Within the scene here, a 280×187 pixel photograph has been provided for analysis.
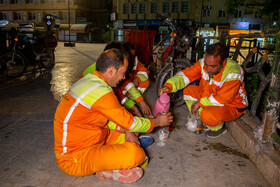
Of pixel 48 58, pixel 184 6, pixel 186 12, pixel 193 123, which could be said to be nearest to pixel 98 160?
pixel 193 123

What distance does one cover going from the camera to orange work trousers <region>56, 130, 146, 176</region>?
7.20 feet

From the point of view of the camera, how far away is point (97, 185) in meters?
2.25

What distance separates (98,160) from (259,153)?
6.17 feet

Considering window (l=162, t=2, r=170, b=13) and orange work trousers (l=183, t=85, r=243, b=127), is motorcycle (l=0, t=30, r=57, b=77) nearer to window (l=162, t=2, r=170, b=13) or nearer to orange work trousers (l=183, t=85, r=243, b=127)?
orange work trousers (l=183, t=85, r=243, b=127)

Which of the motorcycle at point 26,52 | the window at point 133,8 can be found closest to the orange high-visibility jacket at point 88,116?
the motorcycle at point 26,52

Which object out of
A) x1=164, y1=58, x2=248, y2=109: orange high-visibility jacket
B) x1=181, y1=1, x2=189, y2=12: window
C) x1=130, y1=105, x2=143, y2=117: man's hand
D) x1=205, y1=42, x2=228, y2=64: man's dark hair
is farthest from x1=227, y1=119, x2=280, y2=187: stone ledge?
x1=181, y1=1, x2=189, y2=12: window

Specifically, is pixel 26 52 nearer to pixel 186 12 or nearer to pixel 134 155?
pixel 134 155

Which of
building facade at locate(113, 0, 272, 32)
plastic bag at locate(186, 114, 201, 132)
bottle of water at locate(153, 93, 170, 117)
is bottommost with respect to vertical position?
plastic bag at locate(186, 114, 201, 132)

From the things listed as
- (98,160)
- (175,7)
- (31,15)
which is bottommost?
(98,160)

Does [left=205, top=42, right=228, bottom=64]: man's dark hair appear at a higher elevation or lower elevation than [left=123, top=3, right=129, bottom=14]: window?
lower

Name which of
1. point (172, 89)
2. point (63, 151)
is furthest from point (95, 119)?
point (172, 89)

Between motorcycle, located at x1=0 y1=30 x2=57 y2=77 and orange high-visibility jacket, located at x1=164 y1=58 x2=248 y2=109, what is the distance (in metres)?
5.88

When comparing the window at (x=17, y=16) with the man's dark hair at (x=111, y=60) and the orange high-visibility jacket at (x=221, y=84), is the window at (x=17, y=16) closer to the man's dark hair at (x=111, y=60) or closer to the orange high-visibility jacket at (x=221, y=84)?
the orange high-visibility jacket at (x=221, y=84)

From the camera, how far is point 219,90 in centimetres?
316
